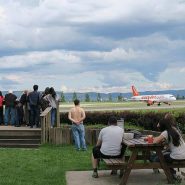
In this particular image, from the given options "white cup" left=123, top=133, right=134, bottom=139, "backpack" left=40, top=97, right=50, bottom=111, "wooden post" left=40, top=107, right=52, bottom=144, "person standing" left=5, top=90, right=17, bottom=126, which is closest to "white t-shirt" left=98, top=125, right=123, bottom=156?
"white cup" left=123, top=133, right=134, bottom=139

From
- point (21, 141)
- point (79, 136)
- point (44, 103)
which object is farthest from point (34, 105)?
point (79, 136)

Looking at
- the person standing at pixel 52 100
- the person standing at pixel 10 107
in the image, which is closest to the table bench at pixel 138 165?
the person standing at pixel 52 100

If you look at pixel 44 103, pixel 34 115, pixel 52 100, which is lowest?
pixel 34 115

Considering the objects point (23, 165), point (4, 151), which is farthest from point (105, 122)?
point (23, 165)

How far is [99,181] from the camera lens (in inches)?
444

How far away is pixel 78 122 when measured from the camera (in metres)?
17.6

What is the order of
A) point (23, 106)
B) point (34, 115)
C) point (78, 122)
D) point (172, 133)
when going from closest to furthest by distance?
point (172, 133), point (78, 122), point (34, 115), point (23, 106)

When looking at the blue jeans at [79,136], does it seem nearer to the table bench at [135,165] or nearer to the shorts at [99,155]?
the shorts at [99,155]

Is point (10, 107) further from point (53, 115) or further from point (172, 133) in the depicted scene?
point (172, 133)

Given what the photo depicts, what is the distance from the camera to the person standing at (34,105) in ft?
69.6

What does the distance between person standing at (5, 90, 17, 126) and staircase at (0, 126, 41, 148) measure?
246 cm

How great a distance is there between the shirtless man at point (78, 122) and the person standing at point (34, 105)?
3.89 metres

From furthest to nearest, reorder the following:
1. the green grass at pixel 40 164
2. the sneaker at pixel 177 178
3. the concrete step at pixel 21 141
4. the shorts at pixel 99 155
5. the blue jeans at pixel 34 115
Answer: the blue jeans at pixel 34 115
the concrete step at pixel 21 141
the shorts at pixel 99 155
the green grass at pixel 40 164
the sneaker at pixel 177 178

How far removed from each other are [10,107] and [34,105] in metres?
2.07
